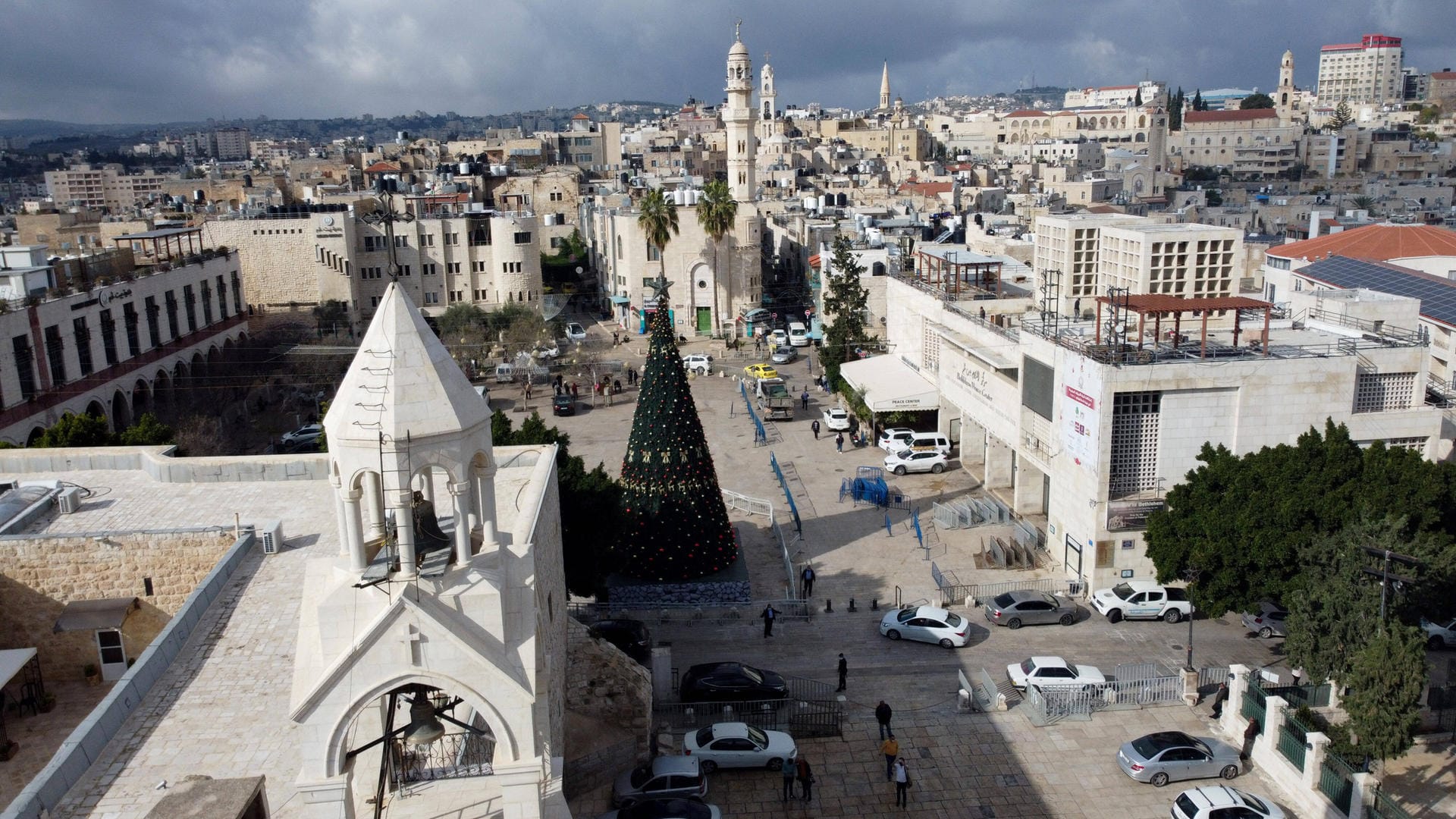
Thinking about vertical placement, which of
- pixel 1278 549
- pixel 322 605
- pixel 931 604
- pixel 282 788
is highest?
pixel 322 605

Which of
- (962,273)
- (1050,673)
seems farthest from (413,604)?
(962,273)

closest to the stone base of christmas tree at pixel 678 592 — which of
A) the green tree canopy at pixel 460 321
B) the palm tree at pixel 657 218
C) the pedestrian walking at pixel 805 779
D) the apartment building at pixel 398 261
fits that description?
the pedestrian walking at pixel 805 779

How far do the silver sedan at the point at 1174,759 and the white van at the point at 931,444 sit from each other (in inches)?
654

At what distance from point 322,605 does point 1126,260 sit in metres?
28.3

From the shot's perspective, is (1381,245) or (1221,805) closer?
(1221,805)

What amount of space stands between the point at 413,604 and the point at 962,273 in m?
33.9

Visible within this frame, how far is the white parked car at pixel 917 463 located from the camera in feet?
108

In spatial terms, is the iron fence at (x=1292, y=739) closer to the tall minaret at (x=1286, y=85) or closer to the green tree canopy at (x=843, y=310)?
the green tree canopy at (x=843, y=310)

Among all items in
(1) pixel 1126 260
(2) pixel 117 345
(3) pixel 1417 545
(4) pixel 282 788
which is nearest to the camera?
(4) pixel 282 788

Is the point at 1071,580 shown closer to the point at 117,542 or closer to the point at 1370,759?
the point at 1370,759

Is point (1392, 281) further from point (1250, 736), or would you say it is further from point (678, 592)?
point (678, 592)

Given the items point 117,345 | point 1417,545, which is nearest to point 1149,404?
point 1417,545

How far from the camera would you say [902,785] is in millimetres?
16172

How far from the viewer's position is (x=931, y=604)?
23688 millimetres
